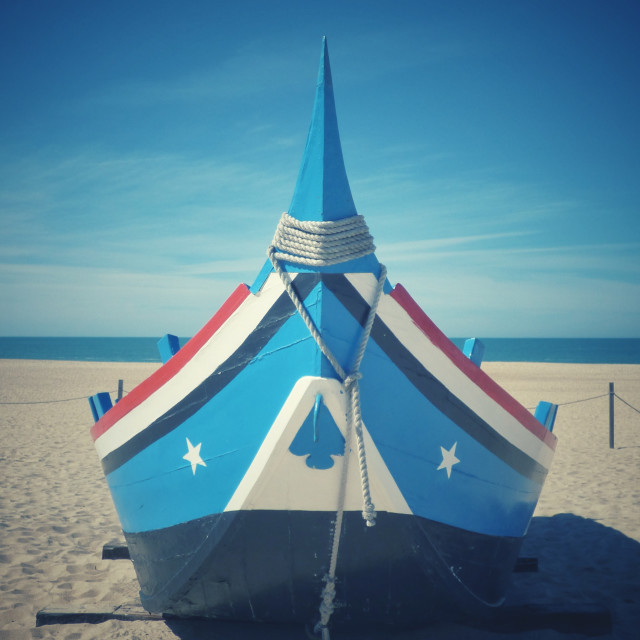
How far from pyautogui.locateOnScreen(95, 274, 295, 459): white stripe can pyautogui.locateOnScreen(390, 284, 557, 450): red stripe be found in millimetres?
569

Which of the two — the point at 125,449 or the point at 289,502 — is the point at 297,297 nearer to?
the point at 289,502

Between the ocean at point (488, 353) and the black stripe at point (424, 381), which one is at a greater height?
the black stripe at point (424, 381)

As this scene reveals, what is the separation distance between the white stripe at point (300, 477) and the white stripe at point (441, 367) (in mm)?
394

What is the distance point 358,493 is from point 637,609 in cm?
223

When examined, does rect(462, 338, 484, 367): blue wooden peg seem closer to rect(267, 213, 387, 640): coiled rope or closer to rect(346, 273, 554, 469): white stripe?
rect(346, 273, 554, 469): white stripe

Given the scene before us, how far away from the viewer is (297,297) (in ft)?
6.91

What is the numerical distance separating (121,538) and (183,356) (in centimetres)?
268

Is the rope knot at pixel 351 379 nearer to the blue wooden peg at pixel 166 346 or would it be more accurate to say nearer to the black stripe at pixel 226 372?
the black stripe at pixel 226 372

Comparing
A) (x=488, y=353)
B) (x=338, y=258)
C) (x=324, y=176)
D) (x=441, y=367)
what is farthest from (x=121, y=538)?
(x=488, y=353)

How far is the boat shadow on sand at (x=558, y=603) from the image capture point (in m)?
2.75

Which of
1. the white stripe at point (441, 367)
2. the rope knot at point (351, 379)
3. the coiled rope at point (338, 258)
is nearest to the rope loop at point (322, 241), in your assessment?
the coiled rope at point (338, 258)

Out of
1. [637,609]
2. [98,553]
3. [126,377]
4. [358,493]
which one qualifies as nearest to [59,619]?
[98,553]

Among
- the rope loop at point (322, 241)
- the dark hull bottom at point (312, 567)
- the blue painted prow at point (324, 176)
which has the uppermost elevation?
the blue painted prow at point (324, 176)

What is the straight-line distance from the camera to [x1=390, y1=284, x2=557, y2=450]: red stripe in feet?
7.50
